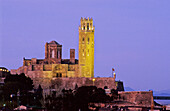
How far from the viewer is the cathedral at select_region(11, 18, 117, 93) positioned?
441 ft

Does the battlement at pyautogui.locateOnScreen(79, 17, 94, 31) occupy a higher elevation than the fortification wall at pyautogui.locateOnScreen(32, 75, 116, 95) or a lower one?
higher

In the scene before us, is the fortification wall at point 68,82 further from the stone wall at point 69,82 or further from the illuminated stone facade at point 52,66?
the illuminated stone facade at point 52,66

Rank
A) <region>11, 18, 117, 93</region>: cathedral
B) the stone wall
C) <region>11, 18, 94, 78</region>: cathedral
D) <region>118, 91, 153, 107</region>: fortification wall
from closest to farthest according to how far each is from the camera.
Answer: <region>118, 91, 153, 107</region>: fortification wall
the stone wall
<region>11, 18, 117, 93</region>: cathedral
<region>11, 18, 94, 78</region>: cathedral

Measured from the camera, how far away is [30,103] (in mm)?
100250

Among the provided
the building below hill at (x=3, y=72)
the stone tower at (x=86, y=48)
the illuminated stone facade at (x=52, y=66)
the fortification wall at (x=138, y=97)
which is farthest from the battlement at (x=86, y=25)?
the fortification wall at (x=138, y=97)

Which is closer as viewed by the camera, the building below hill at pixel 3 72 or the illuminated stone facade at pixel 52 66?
the illuminated stone facade at pixel 52 66

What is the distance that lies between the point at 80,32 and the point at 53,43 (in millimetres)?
7246

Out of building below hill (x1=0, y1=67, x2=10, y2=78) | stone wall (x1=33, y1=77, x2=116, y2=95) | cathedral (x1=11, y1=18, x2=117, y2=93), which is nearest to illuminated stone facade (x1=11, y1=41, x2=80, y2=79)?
cathedral (x1=11, y1=18, x2=117, y2=93)

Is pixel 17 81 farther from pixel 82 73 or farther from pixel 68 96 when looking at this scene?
pixel 68 96

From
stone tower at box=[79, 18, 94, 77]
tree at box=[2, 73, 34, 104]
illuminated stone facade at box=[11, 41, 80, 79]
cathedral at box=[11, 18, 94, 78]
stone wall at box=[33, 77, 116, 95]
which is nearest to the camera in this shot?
tree at box=[2, 73, 34, 104]

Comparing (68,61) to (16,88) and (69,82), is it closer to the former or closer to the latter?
(69,82)

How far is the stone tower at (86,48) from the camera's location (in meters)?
138

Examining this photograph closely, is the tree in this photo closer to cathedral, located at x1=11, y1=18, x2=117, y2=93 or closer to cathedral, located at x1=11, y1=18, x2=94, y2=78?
cathedral, located at x1=11, y1=18, x2=117, y2=93

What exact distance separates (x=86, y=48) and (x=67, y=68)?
677 centimetres
